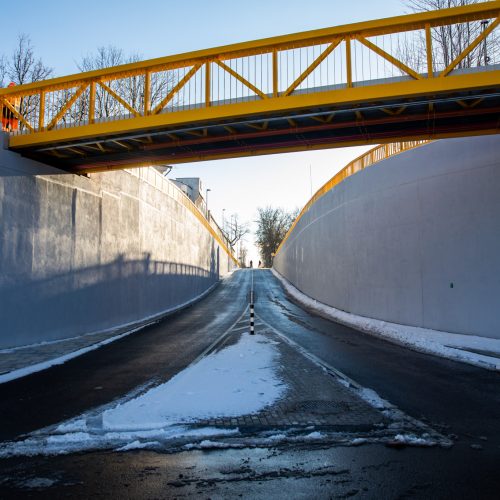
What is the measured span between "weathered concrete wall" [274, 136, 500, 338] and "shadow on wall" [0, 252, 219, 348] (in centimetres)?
988

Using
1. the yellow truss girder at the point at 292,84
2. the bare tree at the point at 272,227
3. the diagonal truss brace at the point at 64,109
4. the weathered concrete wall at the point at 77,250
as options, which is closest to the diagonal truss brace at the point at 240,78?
the yellow truss girder at the point at 292,84

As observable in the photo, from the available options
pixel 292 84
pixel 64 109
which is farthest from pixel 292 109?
pixel 64 109

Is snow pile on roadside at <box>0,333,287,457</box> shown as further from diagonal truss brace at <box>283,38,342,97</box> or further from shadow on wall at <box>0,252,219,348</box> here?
diagonal truss brace at <box>283,38,342,97</box>

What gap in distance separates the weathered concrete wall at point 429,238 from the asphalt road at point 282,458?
4.31 m

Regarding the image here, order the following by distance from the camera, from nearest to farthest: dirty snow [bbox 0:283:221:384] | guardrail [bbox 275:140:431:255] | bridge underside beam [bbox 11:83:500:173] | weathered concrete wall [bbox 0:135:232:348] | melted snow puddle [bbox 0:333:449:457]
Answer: melted snow puddle [bbox 0:333:449:457] → dirty snow [bbox 0:283:221:384] → bridge underside beam [bbox 11:83:500:173] → weathered concrete wall [bbox 0:135:232:348] → guardrail [bbox 275:140:431:255]

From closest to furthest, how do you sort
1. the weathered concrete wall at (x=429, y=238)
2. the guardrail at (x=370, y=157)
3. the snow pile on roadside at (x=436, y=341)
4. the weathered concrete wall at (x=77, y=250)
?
the snow pile on roadside at (x=436, y=341) → the weathered concrete wall at (x=77, y=250) → the weathered concrete wall at (x=429, y=238) → the guardrail at (x=370, y=157)

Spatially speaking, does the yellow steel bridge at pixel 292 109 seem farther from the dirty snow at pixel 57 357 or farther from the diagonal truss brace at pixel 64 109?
the dirty snow at pixel 57 357

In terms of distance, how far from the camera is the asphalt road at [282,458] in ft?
11.8

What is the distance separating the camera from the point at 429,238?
47.1 ft

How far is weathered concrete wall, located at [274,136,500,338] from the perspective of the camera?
12352mm

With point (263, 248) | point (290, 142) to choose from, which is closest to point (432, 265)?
point (290, 142)

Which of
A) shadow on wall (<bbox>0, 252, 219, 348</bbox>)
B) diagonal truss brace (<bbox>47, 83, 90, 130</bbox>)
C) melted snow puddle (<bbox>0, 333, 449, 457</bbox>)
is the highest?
diagonal truss brace (<bbox>47, 83, 90, 130</bbox>)

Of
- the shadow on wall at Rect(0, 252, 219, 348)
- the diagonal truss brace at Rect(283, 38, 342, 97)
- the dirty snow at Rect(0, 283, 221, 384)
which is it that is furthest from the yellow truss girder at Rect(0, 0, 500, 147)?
the dirty snow at Rect(0, 283, 221, 384)

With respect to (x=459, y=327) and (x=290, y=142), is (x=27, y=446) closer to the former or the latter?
(x=290, y=142)
